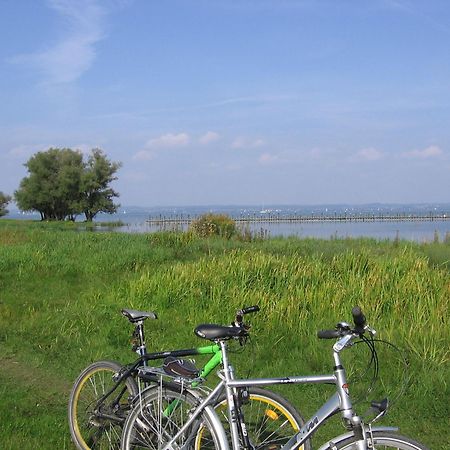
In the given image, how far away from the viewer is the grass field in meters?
6.45

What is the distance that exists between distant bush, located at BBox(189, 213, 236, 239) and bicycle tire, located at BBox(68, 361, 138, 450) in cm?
2033

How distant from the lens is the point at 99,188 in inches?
2997

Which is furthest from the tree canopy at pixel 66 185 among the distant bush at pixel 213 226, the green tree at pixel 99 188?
the distant bush at pixel 213 226

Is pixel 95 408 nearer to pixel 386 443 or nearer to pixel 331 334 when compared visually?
pixel 331 334

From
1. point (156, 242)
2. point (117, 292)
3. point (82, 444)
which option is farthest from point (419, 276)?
point (156, 242)

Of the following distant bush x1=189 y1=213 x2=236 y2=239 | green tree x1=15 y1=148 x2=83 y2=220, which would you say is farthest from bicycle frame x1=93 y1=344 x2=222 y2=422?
green tree x1=15 y1=148 x2=83 y2=220

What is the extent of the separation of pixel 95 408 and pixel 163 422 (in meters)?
1.01

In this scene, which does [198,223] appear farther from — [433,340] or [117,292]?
[433,340]

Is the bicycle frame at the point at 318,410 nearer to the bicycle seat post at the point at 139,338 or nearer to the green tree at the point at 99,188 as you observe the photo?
the bicycle seat post at the point at 139,338

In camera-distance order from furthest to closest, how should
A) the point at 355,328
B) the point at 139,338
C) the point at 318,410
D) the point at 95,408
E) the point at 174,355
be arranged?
the point at 95,408, the point at 139,338, the point at 174,355, the point at 318,410, the point at 355,328

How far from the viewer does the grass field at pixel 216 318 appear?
21.2 ft

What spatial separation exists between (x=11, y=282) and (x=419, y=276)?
8.30 m

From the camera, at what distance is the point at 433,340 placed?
25.4 feet

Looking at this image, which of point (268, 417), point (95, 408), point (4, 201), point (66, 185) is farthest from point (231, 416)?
point (4, 201)
